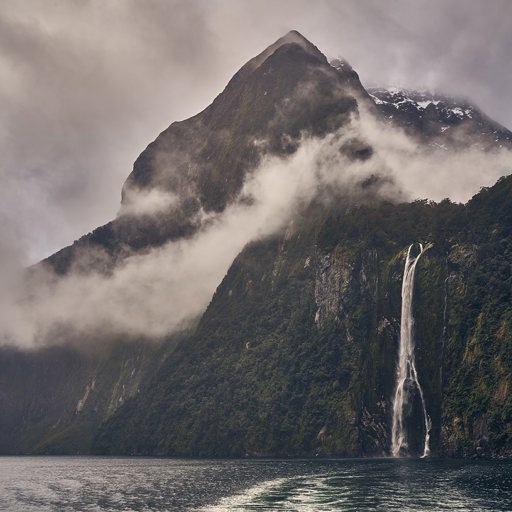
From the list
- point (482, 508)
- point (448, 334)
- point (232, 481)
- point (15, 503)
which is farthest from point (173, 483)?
point (448, 334)

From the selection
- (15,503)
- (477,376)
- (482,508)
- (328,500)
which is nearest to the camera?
(482,508)

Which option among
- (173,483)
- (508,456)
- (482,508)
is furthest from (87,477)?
(482,508)

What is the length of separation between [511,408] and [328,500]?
266ft

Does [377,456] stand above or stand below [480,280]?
below

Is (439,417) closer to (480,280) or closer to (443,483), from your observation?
(480,280)

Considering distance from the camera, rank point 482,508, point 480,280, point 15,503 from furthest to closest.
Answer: point 480,280
point 15,503
point 482,508

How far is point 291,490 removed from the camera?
10862 centimetres

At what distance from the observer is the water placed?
89562 mm

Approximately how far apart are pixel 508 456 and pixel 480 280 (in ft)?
180

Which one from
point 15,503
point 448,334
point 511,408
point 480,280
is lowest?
point 15,503

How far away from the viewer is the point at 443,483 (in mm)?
107562

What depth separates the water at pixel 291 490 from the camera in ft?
294

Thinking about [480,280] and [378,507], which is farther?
[480,280]

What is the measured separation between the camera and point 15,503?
351 ft
